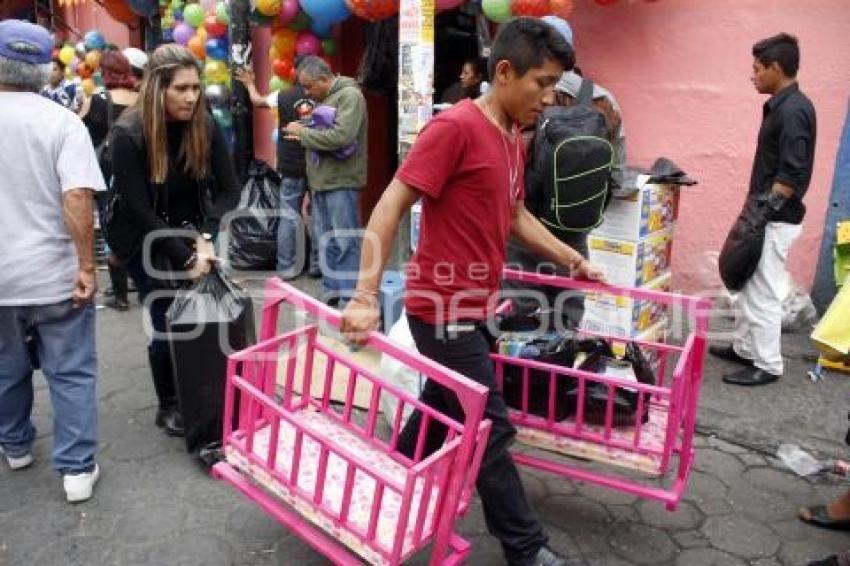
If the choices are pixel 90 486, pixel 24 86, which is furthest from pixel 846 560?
pixel 24 86

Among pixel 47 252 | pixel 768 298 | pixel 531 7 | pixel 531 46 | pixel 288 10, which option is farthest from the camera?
pixel 288 10

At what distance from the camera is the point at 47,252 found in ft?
9.15

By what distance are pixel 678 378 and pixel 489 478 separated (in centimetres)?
68

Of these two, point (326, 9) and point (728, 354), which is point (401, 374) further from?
point (326, 9)

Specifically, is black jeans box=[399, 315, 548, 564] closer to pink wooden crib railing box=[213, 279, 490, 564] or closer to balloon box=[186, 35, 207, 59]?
pink wooden crib railing box=[213, 279, 490, 564]

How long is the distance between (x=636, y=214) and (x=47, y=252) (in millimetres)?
2921

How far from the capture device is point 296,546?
2.73 metres

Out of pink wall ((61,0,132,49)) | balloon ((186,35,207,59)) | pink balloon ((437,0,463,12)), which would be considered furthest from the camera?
pink wall ((61,0,132,49))

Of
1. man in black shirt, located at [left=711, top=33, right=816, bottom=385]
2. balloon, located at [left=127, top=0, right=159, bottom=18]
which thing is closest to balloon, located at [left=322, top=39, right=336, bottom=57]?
balloon, located at [left=127, top=0, right=159, bottom=18]

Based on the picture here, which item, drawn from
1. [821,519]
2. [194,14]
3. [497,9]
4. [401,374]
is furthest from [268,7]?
[821,519]

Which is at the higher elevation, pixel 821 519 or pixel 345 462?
pixel 345 462

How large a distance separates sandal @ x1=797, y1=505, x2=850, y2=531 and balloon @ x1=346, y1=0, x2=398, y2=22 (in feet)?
13.0

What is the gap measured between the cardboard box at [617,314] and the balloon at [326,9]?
10.0 feet

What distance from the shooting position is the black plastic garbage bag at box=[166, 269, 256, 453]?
3059mm
